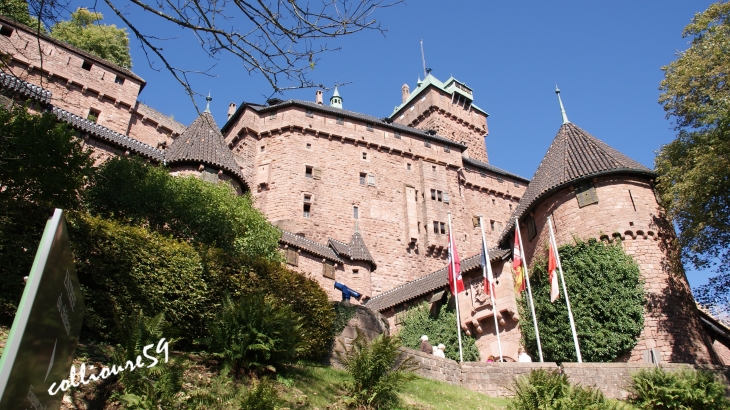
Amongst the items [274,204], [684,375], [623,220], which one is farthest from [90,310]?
[274,204]

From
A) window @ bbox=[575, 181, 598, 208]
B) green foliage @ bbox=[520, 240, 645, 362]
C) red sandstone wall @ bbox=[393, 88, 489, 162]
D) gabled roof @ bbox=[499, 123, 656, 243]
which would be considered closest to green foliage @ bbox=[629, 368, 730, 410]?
green foliage @ bbox=[520, 240, 645, 362]

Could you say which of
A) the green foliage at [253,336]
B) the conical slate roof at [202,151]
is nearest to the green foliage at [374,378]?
the green foliage at [253,336]

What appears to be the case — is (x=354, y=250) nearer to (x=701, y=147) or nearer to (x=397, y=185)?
(x=397, y=185)

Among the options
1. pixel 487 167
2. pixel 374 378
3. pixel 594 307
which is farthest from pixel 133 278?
pixel 487 167

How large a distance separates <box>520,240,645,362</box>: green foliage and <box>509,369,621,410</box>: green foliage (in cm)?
715

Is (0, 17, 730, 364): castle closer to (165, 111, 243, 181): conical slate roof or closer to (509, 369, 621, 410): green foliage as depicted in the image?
(165, 111, 243, 181): conical slate roof

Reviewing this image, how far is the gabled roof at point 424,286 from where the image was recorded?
23.5m

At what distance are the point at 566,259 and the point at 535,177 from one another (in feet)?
18.4

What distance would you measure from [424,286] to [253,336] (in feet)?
55.1

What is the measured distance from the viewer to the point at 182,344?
10.7 m

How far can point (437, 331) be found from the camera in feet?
75.2

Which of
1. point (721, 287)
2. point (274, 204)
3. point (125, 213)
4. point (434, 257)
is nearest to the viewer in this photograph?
point (125, 213)

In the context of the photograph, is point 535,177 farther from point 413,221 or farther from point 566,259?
point 413,221

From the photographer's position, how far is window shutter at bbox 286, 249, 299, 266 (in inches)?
1040
